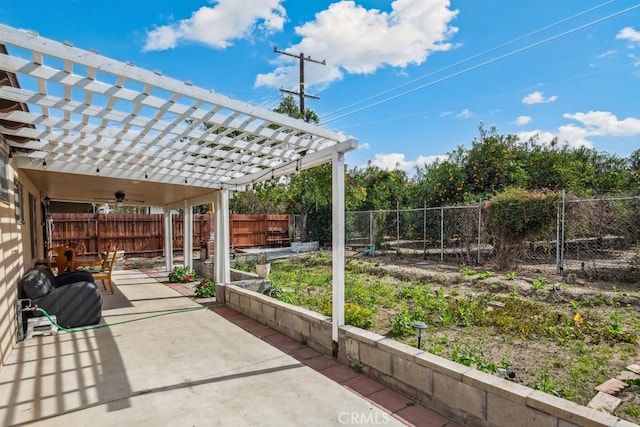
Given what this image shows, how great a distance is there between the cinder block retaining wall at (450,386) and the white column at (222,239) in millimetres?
2583

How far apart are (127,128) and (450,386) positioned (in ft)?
12.2

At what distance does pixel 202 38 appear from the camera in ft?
29.0

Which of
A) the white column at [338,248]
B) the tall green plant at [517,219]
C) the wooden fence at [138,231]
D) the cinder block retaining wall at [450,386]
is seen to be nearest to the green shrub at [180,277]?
the wooden fence at [138,231]

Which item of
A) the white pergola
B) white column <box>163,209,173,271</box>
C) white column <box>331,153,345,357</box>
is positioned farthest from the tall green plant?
white column <box>163,209,173,271</box>

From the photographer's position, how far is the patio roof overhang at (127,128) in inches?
95.4

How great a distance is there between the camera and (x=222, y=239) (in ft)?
20.6

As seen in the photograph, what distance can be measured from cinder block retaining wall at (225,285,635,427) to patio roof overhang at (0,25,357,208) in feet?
6.44

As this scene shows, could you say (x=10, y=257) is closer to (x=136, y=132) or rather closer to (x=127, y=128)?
(x=136, y=132)

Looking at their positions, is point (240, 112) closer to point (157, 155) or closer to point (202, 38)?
point (157, 155)

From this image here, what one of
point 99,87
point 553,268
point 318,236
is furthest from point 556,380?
point 318,236

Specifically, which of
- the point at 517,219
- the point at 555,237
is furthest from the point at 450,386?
the point at 555,237

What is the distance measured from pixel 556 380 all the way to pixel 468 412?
1.01 metres

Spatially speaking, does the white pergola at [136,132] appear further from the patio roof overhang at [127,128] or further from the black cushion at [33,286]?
the black cushion at [33,286]

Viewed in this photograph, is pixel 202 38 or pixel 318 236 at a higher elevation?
pixel 202 38
